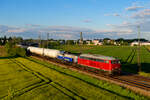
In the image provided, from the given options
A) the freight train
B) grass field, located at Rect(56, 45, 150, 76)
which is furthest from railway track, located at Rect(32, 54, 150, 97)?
grass field, located at Rect(56, 45, 150, 76)

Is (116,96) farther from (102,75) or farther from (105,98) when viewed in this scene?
(102,75)

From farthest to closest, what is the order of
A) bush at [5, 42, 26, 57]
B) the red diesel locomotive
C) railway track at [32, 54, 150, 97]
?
bush at [5, 42, 26, 57]
the red diesel locomotive
railway track at [32, 54, 150, 97]

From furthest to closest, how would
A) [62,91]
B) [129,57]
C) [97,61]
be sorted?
[129,57] < [97,61] < [62,91]

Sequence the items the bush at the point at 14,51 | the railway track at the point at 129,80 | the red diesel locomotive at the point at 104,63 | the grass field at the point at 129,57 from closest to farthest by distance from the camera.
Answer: the railway track at the point at 129,80
the red diesel locomotive at the point at 104,63
the grass field at the point at 129,57
the bush at the point at 14,51

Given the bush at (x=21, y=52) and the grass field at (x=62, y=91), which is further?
the bush at (x=21, y=52)

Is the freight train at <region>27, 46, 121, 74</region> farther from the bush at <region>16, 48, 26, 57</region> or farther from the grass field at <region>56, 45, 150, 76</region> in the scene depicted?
the bush at <region>16, 48, 26, 57</region>

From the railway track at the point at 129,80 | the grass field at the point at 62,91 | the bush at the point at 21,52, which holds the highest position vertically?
the bush at the point at 21,52

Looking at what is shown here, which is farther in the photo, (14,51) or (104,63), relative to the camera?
(14,51)

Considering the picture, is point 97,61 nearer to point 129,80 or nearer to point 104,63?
point 104,63

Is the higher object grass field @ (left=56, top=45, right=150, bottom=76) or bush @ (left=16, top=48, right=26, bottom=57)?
bush @ (left=16, top=48, right=26, bottom=57)

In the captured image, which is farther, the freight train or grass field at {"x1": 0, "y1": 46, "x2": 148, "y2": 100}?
the freight train

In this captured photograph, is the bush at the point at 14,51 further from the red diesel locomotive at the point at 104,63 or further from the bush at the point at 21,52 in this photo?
the red diesel locomotive at the point at 104,63

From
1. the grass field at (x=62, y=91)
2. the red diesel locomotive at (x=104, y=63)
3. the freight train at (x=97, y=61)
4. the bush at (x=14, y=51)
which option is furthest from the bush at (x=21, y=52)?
the red diesel locomotive at (x=104, y=63)

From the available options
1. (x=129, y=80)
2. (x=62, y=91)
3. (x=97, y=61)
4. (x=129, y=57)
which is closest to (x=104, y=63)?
(x=97, y=61)
